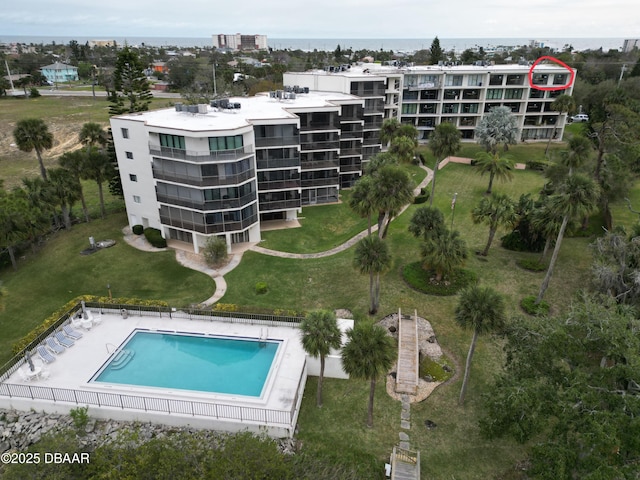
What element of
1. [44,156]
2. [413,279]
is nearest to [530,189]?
[413,279]

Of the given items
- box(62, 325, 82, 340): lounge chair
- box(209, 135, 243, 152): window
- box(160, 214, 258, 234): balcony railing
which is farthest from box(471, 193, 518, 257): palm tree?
box(62, 325, 82, 340): lounge chair

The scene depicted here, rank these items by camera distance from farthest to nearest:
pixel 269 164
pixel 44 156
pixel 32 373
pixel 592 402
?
pixel 44 156 → pixel 269 164 → pixel 32 373 → pixel 592 402

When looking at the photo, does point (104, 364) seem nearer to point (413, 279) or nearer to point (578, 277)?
point (413, 279)

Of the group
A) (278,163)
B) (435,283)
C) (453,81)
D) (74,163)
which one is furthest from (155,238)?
(453,81)

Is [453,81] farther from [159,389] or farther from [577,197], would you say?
[159,389]

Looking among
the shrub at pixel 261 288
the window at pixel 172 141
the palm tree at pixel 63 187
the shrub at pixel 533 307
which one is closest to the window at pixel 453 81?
the shrub at pixel 533 307

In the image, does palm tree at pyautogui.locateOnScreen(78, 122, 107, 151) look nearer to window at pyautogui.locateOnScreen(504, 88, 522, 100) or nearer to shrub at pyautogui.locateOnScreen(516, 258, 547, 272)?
shrub at pyautogui.locateOnScreen(516, 258, 547, 272)
